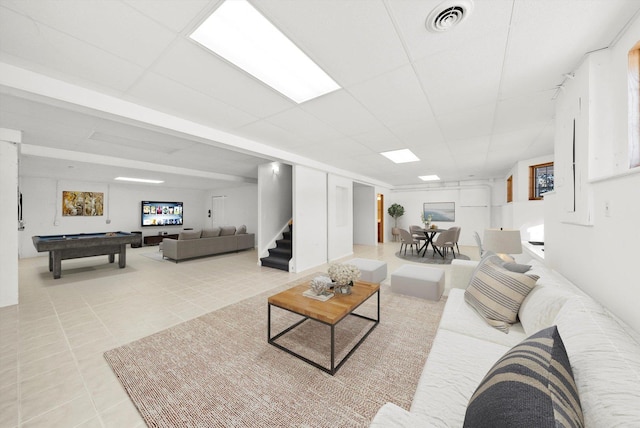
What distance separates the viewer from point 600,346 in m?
0.90

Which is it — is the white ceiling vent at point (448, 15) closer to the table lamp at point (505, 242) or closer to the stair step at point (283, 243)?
the table lamp at point (505, 242)

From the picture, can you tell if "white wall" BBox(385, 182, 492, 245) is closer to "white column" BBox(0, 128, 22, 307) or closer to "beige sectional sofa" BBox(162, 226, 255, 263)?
"beige sectional sofa" BBox(162, 226, 255, 263)

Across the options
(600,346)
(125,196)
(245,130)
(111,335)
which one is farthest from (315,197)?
(125,196)

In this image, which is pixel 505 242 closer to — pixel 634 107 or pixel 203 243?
pixel 634 107

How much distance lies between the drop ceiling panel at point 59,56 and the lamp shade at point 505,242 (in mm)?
4099

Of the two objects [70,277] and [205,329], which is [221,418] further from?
[70,277]

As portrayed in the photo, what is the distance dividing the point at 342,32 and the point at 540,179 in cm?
603

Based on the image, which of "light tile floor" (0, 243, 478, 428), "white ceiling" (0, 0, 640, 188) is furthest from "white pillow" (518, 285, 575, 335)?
"light tile floor" (0, 243, 478, 428)

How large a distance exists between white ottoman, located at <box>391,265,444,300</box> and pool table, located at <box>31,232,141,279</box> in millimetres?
5905

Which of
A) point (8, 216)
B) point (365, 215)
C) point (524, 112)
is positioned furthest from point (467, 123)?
point (8, 216)

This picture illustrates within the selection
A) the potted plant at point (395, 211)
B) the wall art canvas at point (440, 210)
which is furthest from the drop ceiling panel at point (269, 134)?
the wall art canvas at point (440, 210)

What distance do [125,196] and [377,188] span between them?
9.80 metres

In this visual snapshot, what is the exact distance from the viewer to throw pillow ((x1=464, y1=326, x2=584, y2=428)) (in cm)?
56

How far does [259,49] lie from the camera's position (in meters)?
1.75
